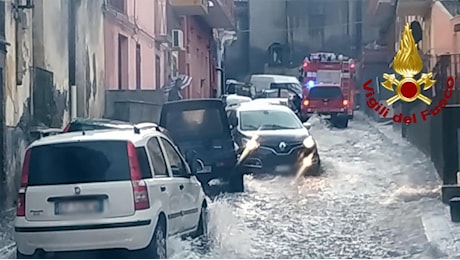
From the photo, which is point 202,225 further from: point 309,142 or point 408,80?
point 309,142

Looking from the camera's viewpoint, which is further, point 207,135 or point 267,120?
point 267,120

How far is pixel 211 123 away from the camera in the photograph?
15.0 m

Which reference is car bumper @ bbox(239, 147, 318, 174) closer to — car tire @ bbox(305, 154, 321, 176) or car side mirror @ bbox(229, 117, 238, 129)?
car tire @ bbox(305, 154, 321, 176)

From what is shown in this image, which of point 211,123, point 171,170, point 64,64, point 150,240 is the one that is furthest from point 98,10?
point 150,240

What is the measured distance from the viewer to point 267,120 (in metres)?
18.9

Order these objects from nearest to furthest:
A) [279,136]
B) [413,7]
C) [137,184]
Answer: [137,184]
[413,7]
[279,136]

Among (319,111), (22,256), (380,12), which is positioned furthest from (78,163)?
(319,111)

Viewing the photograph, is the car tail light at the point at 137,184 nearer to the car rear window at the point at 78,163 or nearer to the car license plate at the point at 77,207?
the car rear window at the point at 78,163

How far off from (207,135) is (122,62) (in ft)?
5.95

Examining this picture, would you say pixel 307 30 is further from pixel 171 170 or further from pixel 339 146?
pixel 171 170

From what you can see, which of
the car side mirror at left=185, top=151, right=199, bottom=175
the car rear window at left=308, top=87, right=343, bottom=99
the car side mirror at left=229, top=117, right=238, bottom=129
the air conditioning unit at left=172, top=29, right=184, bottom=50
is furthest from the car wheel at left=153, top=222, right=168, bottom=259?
the car rear window at left=308, top=87, right=343, bottom=99

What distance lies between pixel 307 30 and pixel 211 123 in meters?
2.81

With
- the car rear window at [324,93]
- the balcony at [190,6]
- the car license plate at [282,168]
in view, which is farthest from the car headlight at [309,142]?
the balcony at [190,6]

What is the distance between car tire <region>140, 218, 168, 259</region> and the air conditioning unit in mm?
6463
